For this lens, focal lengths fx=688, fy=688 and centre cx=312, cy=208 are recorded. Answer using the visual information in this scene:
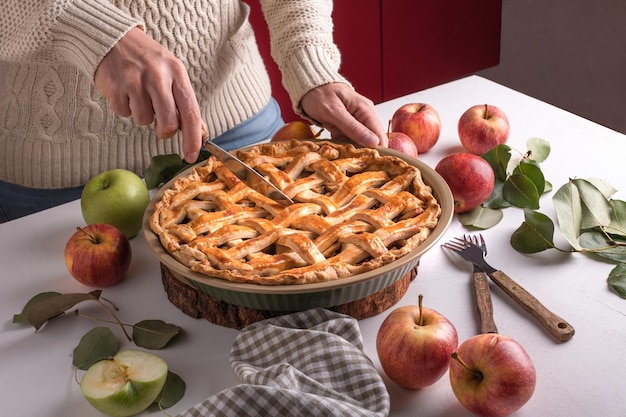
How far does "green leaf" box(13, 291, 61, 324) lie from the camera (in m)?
0.98

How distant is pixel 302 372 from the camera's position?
0.81 m

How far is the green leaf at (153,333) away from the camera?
91 centimetres

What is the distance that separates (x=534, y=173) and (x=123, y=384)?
76cm

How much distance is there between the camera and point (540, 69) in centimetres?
320

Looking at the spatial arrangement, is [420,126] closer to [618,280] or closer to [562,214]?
[562,214]

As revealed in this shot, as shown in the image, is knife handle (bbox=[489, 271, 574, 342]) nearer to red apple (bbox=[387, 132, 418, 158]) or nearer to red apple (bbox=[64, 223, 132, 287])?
red apple (bbox=[387, 132, 418, 158])

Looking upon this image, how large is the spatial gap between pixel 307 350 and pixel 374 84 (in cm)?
226

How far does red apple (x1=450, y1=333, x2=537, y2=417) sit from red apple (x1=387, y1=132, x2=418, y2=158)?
0.54 m

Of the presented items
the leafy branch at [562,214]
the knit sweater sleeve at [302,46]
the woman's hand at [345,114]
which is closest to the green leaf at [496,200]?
the leafy branch at [562,214]

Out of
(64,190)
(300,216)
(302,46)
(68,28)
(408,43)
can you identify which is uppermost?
(68,28)

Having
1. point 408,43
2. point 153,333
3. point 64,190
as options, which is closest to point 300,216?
point 153,333

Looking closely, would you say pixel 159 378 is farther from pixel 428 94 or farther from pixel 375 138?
pixel 428 94

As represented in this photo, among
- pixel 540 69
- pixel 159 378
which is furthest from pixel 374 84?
pixel 159 378

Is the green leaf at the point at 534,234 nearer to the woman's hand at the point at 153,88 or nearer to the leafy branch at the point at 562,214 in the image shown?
the leafy branch at the point at 562,214
